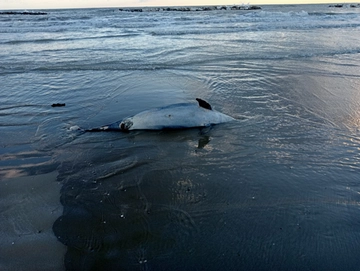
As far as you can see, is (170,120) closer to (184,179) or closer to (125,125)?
(125,125)

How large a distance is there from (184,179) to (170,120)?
1651 millimetres

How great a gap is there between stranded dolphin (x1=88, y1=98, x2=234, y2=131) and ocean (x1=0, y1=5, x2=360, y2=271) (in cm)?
15

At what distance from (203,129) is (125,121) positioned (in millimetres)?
1426

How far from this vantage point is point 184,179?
388cm

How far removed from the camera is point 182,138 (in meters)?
5.02

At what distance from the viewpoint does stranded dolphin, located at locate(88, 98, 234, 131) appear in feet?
17.3

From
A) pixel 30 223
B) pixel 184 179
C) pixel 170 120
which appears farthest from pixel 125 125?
pixel 30 223

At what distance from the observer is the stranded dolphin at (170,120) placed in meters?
5.28

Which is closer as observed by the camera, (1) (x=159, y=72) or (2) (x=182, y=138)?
(2) (x=182, y=138)

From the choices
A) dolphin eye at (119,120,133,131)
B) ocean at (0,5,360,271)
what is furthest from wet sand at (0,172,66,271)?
dolphin eye at (119,120,133,131)

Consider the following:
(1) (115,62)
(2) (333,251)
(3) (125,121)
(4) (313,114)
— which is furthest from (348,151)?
(1) (115,62)

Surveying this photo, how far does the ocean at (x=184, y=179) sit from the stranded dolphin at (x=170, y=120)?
0.48 feet

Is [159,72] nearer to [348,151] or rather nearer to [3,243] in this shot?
[348,151]

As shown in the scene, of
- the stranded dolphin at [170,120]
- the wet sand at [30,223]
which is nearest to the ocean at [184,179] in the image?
the wet sand at [30,223]
